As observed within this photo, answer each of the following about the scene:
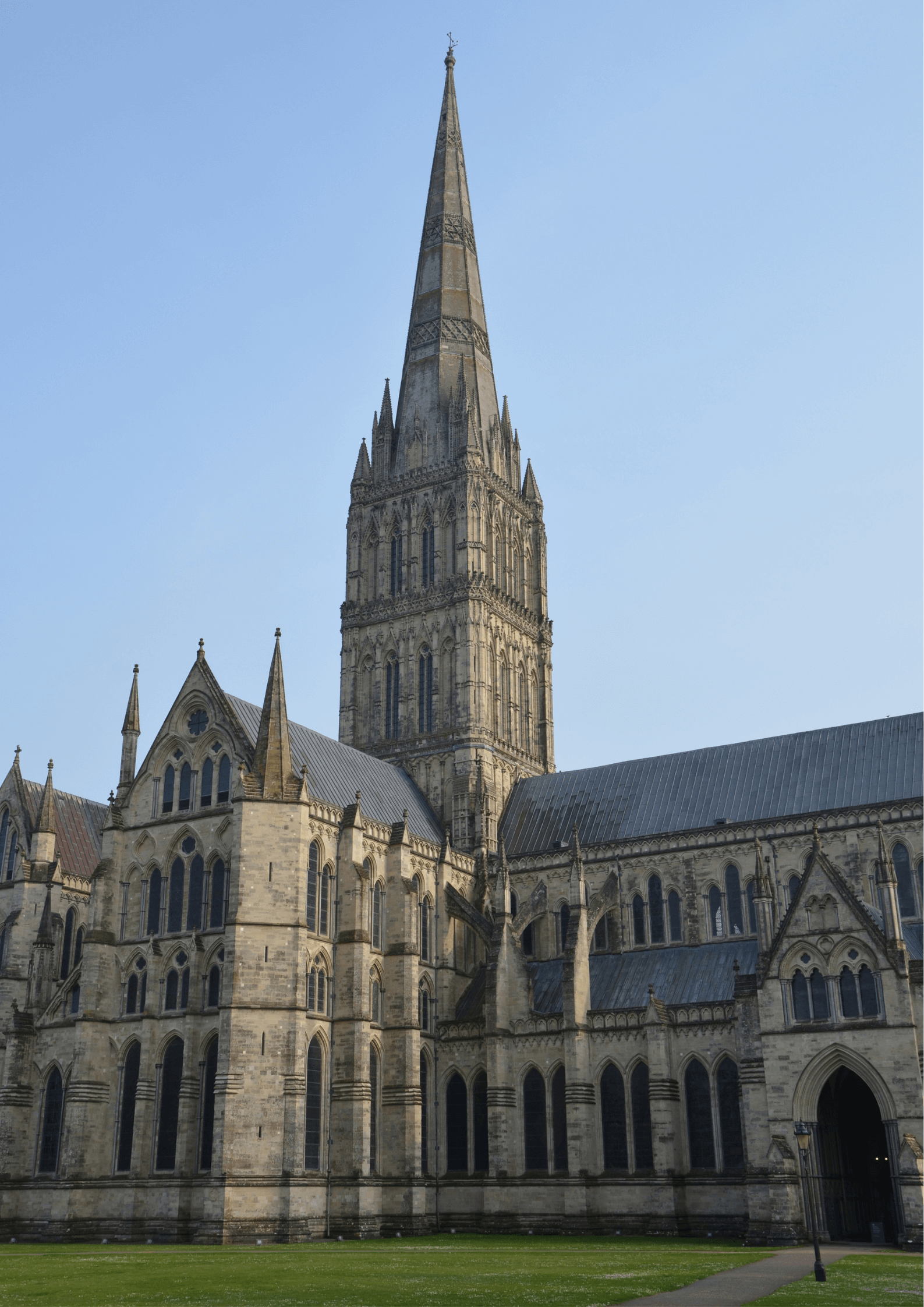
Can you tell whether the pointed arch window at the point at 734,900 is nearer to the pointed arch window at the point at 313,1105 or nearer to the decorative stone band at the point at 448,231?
the pointed arch window at the point at 313,1105

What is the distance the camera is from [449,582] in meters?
67.8

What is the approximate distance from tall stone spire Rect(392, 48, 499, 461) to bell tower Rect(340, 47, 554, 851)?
11cm

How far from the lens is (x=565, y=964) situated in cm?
5022

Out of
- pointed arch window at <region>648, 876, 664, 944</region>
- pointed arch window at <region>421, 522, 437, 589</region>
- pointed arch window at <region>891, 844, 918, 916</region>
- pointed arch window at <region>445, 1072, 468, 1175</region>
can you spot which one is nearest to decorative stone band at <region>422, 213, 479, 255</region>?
pointed arch window at <region>421, 522, 437, 589</region>

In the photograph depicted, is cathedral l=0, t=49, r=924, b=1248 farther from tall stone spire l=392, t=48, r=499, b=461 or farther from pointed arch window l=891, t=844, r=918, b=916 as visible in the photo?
tall stone spire l=392, t=48, r=499, b=461

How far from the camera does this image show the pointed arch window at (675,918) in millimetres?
55125

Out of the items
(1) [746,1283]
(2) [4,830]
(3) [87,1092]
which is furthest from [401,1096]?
(1) [746,1283]

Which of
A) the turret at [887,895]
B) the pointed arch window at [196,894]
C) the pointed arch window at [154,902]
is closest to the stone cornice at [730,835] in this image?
the turret at [887,895]

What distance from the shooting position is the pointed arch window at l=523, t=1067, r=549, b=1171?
49.7 meters

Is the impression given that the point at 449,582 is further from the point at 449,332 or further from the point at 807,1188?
the point at 807,1188

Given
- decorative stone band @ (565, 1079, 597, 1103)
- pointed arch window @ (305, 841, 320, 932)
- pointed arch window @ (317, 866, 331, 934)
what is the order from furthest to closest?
pointed arch window @ (317, 866, 331, 934)
pointed arch window @ (305, 841, 320, 932)
decorative stone band @ (565, 1079, 597, 1103)

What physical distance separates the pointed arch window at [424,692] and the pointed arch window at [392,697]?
110cm

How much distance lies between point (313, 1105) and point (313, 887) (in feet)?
25.5

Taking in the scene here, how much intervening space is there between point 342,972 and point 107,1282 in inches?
859
